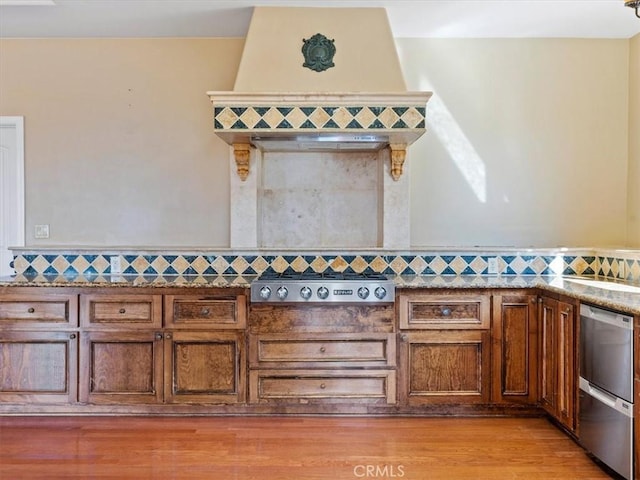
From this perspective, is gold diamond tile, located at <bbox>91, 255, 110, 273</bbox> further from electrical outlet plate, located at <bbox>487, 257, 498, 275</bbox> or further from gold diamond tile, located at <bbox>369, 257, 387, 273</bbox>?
electrical outlet plate, located at <bbox>487, 257, 498, 275</bbox>

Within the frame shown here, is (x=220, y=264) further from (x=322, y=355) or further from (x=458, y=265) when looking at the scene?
(x=458, y=265)

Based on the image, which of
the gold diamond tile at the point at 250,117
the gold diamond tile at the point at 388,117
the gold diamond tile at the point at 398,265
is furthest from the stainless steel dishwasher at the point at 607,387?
the gold diamond tile at the point at 250,117

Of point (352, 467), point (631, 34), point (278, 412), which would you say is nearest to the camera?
point (352, 467)

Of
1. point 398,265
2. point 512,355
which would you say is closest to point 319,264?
point 398,265

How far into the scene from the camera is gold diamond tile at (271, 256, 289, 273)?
3.23m

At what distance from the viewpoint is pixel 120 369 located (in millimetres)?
2713

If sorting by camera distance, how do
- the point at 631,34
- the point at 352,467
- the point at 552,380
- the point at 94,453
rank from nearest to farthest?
the point at 352,467 → the point at 94,453 → the point at 552,380 → the point at 631,34

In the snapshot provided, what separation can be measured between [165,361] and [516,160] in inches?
110

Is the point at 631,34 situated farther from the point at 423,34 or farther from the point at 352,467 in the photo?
the point at 352,467

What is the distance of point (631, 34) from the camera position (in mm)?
3277

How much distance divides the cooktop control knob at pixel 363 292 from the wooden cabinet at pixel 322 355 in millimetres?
75

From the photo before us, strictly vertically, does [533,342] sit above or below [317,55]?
below

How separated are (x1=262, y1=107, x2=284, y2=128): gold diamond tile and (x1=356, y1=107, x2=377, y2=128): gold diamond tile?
18.6 inches

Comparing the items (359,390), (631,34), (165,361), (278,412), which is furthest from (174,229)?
(631,34)
